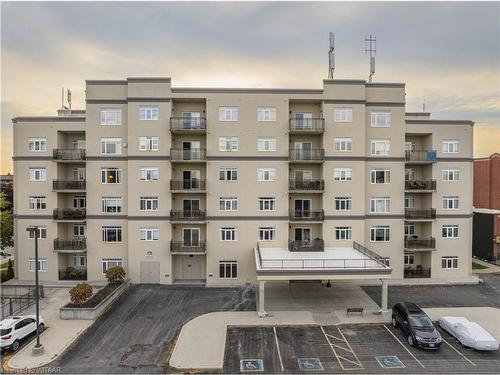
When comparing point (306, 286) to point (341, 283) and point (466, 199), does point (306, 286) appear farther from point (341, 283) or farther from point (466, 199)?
point (466, 199)

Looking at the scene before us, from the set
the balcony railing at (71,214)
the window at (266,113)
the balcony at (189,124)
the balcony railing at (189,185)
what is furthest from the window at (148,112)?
the balcony railing at (71,214)

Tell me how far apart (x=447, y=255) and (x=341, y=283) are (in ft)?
34.5

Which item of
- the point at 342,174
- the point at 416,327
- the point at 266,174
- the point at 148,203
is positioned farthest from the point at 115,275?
the point at 416,327

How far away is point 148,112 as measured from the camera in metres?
27.9

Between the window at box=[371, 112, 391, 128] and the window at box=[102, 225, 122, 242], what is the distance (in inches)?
950

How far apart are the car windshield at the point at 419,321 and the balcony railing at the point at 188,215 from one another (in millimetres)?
16782

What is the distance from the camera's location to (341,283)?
91.5 ft

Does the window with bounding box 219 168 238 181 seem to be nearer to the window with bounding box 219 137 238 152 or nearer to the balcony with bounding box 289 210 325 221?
the window with bounding box 219 137 238 152

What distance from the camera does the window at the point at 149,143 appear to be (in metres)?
27.9

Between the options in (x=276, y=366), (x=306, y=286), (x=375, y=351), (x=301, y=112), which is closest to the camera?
(x=276, y=366)

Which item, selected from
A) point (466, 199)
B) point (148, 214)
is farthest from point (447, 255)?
point (148, 214)

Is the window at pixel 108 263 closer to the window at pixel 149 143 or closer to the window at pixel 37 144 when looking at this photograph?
the window at pixel 149 143

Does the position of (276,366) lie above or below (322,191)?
below

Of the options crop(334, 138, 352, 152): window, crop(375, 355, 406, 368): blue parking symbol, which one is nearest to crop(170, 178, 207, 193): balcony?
crop(334, 138, 352, 152): window
